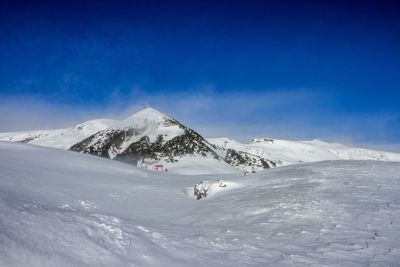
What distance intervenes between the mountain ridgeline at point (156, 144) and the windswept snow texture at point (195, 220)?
11759 centimetres

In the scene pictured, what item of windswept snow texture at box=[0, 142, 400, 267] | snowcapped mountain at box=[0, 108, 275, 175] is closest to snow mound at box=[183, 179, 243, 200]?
windswept snow texture at box=[0, 142, 400, 267]

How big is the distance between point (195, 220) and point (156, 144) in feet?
483

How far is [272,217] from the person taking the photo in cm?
1077

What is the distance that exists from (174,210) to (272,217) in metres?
3.84

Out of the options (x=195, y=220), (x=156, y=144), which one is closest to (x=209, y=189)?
(x=195, y=220)

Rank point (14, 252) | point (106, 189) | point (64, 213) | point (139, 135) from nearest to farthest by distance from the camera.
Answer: point (14, 252) < point (64, 213) < point (106, 189) < point (139, 135)

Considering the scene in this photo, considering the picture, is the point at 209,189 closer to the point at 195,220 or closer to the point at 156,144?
the point at 195,220

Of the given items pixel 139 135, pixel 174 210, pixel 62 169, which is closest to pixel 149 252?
pixel 174 210

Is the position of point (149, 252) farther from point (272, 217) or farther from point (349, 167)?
point (349, 167)

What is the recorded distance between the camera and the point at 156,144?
157m

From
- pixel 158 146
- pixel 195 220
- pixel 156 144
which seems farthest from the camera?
pixel 156 144

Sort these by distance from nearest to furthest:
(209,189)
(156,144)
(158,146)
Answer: (209,189)
(158,146)
(156,144)

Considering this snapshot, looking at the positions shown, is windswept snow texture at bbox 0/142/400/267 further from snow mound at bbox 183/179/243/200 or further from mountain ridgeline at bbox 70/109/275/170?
mountain ridgeline at bbox 70/109/275/170

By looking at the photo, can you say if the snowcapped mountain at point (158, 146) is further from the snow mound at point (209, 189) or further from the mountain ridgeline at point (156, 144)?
the snow mound at point (209, 189)
